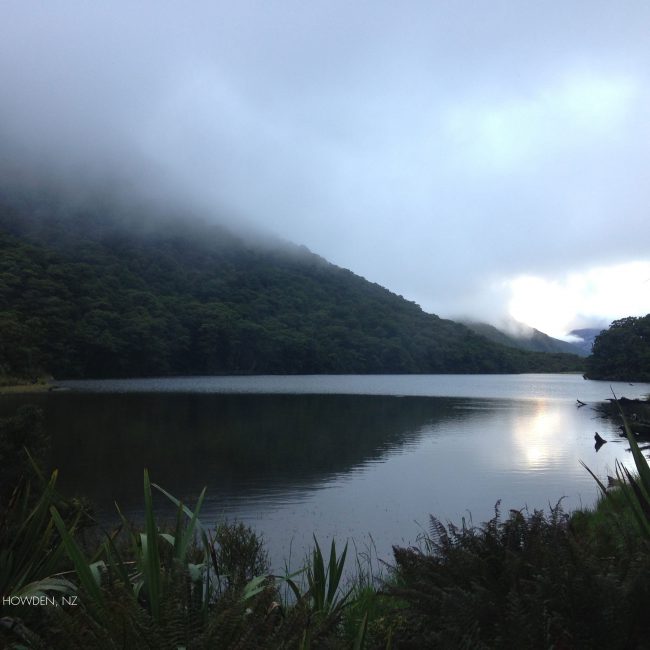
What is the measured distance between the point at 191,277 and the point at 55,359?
45591 millimetres

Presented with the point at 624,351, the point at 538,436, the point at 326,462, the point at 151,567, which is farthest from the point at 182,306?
the point at 151,567

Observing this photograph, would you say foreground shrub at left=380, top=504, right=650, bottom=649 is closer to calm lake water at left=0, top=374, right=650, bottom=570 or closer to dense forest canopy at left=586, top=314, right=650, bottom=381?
calm lake water at left=0, top=374, right=650, bottom=570

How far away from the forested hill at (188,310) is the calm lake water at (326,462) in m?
30.7

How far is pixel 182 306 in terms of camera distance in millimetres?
101312

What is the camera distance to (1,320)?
56.1 m

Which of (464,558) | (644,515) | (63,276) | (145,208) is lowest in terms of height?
Result: (464,558)

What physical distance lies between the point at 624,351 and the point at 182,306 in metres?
73.4

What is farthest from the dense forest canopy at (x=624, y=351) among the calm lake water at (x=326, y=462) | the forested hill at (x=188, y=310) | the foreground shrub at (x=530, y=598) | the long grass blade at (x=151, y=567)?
the long grass blade at (x=151, y=567)

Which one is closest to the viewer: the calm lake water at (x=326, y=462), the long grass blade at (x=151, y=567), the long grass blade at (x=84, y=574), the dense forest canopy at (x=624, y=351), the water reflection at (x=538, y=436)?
the long grass blade at (x=84, y=574)

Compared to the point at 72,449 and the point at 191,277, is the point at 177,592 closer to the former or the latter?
the point at 72,449

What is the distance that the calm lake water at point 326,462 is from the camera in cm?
1397

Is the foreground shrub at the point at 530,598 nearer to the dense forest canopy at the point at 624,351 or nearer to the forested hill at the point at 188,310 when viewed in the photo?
the forested hill at the point at 188,310

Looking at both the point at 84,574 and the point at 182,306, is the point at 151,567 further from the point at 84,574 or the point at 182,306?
the point at 182,306

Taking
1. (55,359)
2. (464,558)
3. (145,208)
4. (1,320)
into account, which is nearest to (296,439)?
(464,558)
